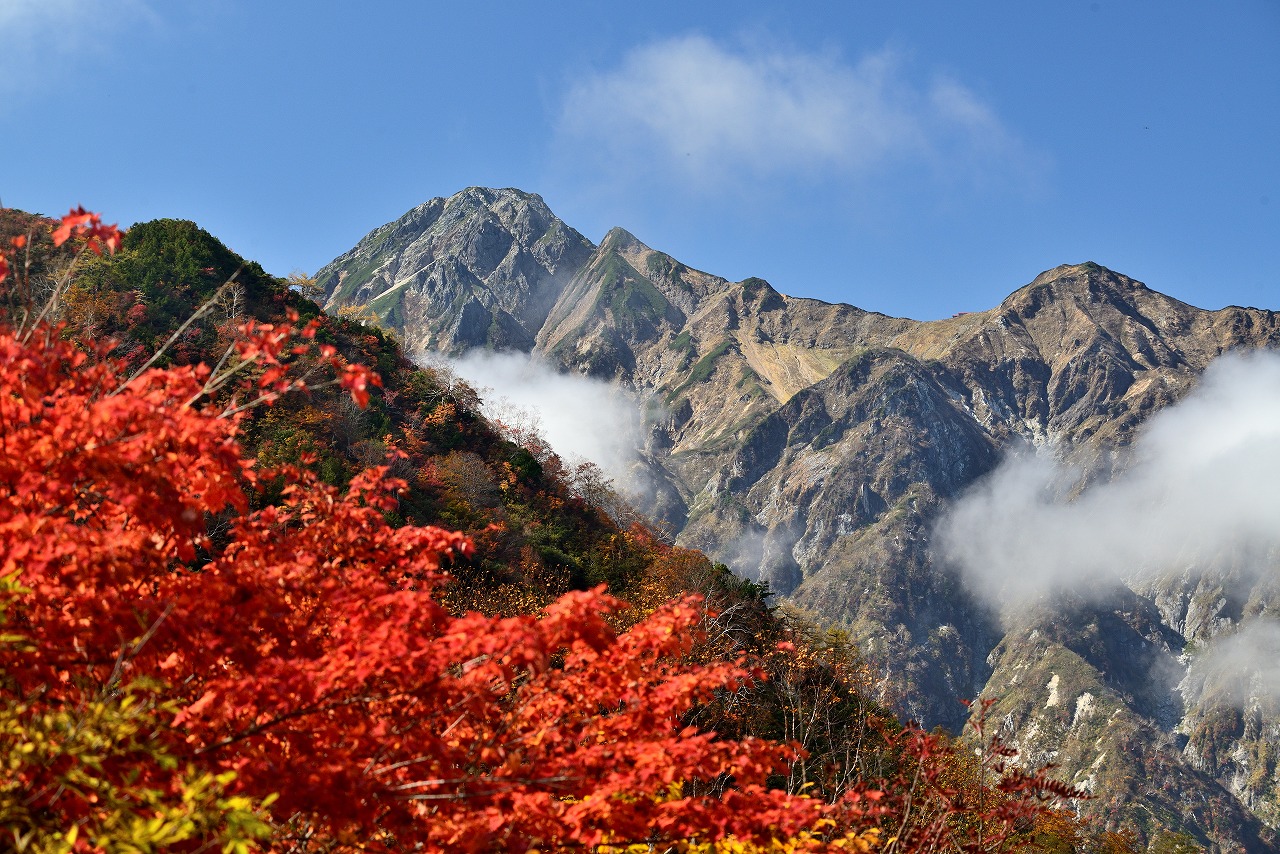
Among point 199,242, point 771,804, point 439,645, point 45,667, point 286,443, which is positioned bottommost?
point 771,804

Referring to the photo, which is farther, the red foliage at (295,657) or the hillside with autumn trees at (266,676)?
the red foliage at (295,657)

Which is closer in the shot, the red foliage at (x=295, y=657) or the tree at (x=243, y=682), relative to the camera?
the tree at (x=243, y=682)

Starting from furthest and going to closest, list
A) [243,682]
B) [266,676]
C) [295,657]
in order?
[295,657]
[266,676]
[243,682]

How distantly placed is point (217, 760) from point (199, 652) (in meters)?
0.72

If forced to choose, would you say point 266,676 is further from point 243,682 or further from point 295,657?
point 295,657

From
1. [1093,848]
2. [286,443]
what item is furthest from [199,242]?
[1093,848]

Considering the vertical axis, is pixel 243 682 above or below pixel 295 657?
below

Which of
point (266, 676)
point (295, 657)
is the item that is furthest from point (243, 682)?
point (295, 657)

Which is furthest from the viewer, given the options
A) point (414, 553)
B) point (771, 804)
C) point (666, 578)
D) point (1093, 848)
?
point (1093, 848)

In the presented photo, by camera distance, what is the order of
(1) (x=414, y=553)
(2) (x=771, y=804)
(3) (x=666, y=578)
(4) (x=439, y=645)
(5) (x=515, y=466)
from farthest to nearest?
(5) (x=515, y=466) → (3) (x=666, y=578) → (1) (x=414, y=553) → (2) (x=771, y=804) → (4) (x=439, y=645)

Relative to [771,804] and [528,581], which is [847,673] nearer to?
[528,581]

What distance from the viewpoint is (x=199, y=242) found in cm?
4341

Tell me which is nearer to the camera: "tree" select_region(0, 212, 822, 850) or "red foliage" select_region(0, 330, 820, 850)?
"tree" select_region(0, 212, 822, 850)

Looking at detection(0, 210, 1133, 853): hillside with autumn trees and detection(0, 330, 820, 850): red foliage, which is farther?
detection(0, 330, 820, 850): red foliage
